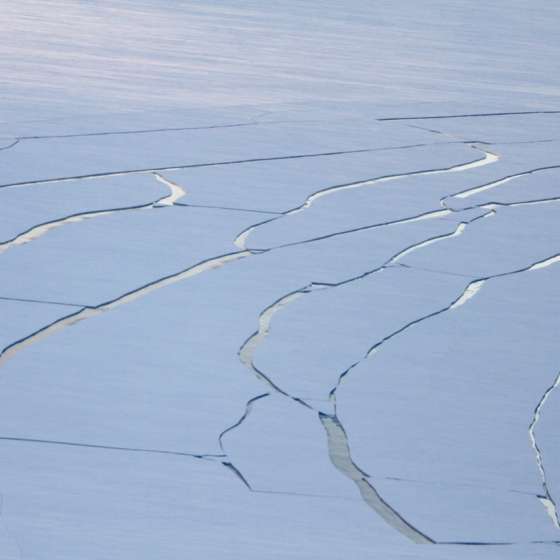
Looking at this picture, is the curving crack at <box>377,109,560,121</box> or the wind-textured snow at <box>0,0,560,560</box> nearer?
the wind-textured snow at <box>0,0,560,560</box>

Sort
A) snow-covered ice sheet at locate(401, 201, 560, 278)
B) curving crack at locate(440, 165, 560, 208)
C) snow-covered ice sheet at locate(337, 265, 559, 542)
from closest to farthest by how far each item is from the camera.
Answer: snow-covered ice sheet at locate(337, 265, 559, 542) → snow-covered ice sheet at locate(401, 201, 560, 278) → curving crack at locate(440, 165, 560, 208)

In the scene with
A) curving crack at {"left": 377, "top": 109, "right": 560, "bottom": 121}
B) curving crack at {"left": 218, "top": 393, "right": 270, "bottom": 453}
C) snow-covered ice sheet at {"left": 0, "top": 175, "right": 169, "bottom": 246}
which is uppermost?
curving crack at {"left": 218, "top": 393, "right": 270, "bottom": 453}

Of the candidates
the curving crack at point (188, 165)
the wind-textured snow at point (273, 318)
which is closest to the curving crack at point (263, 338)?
the wind-textured snow at point (273, 318)

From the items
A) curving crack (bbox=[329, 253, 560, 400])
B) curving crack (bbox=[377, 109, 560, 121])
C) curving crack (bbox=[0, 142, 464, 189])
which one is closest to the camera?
curving crack (bbox=[329, 253, 560, 400])

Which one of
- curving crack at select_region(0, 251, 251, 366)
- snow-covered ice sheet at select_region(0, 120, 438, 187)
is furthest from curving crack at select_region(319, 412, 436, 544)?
snow-covered ice sheet at select_region(0, 120, 438, 187)

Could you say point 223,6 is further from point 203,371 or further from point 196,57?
point 203,371

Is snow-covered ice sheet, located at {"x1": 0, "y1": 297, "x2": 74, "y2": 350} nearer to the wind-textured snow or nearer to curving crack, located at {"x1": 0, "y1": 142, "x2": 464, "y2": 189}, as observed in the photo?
the wind-textured snow

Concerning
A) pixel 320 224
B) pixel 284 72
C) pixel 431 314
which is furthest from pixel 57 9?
pixel 431 314

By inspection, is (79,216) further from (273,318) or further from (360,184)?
(360,184)
